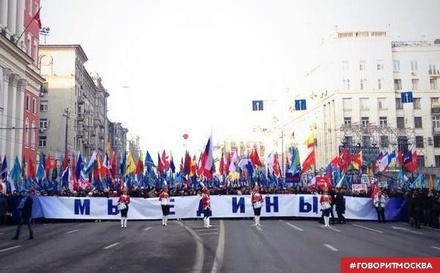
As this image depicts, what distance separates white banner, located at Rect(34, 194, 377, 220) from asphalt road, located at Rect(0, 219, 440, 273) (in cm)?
621

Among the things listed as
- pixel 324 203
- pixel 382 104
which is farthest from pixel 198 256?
pixel 382 104

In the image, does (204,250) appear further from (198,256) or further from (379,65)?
(379,65)

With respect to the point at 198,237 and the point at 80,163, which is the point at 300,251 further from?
the point at 80,163

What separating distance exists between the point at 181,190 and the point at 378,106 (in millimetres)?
50421

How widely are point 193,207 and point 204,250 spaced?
13383 mm

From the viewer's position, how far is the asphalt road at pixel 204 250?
1084 cm

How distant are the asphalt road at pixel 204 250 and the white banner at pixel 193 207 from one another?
621 cm

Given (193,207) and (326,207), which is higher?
(326,207)

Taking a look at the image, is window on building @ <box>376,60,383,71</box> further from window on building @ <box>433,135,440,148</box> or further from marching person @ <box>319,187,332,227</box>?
marching person @ <box>319,187,332,227</box>

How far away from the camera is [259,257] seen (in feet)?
39.7

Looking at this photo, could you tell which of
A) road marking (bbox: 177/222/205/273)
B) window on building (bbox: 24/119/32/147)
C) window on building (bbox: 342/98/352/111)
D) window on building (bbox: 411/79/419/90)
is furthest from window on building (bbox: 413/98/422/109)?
road marking (bbox: 177/222/205/273)

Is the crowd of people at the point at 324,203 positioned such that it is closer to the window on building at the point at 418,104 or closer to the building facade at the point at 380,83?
the building facade at the point at 380,83

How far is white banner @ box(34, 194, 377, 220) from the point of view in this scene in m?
26.1

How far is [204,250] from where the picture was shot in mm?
13461
